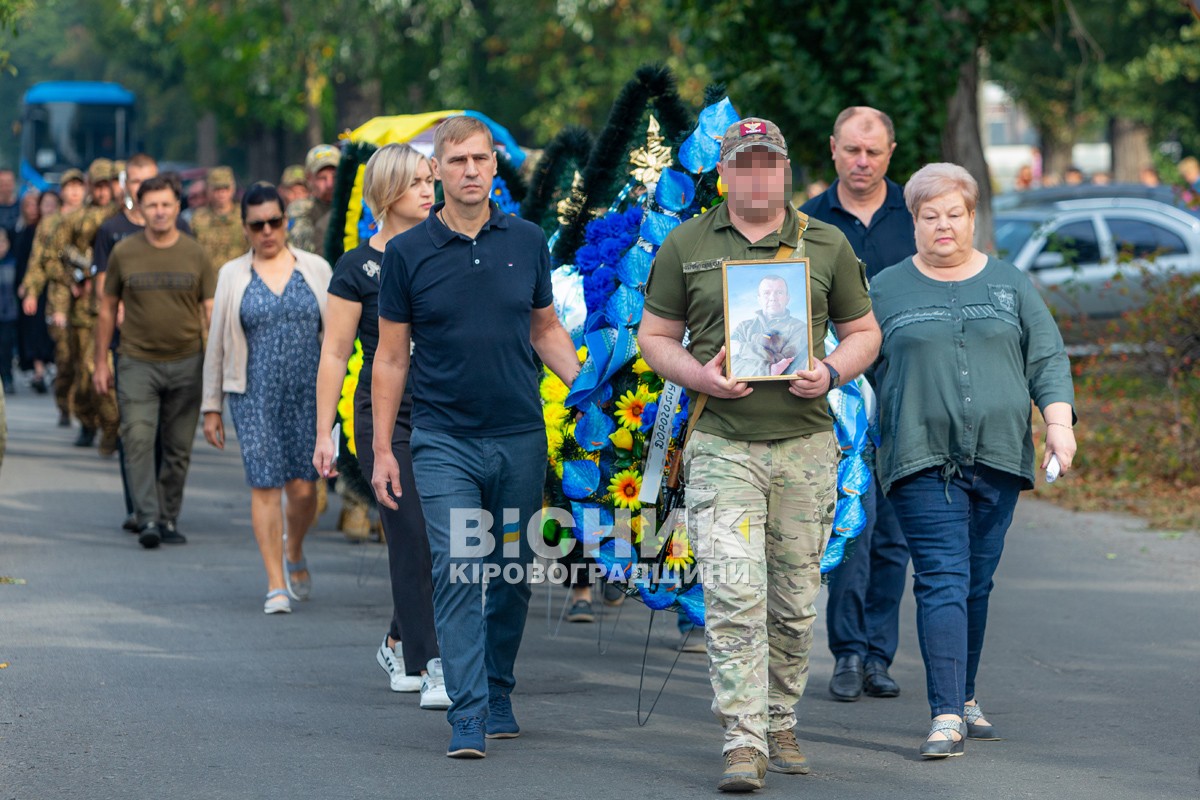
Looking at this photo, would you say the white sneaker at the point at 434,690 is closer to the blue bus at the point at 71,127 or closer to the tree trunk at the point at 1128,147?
the tree trunk at the point at 1128,147

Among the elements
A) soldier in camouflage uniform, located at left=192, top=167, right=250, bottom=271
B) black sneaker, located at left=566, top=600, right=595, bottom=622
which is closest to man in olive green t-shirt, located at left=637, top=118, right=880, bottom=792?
black sneaker, located at left=566, top=600, right=595, bottom=622

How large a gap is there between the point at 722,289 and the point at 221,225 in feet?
29.0

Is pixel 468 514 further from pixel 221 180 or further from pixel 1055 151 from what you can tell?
pixel 1055 151

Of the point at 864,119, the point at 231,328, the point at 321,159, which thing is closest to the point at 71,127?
the point at 321,159

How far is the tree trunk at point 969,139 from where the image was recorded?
1452 centimetres

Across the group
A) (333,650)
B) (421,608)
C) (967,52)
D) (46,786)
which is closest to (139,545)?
(333,650)

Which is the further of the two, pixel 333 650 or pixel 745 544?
pixel 333 650

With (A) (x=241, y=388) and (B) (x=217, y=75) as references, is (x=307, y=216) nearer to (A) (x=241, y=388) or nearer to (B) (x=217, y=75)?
(A) (x=241, y=388)

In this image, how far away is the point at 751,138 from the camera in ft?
17.6

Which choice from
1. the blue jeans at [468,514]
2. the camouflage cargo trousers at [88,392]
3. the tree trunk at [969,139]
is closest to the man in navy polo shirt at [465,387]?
the blue jeans at [468,514]

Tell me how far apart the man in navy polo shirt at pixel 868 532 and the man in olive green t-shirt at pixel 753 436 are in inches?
48.7

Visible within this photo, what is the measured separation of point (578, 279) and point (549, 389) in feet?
1.50

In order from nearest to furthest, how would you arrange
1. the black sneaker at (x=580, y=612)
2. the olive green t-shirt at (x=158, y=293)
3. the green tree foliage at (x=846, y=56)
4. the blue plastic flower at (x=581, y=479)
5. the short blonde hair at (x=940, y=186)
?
the short blonde hair at (x=940, y=186), the blue plastic flower at (x=581, y=479), the black sneaker at (x=580, y=612), the olive green t-shirt at (x=158, y=293), the green tree foliage at (x=846, y=56)

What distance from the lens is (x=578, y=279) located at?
682 cm
